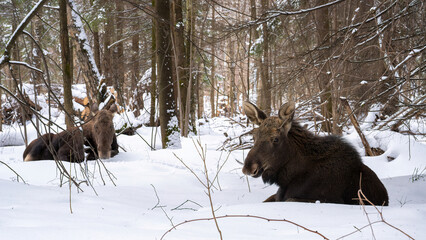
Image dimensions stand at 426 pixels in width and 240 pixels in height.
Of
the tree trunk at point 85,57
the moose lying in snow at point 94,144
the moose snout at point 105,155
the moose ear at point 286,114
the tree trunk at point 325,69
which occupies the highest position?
the tree trunk at point 85,57

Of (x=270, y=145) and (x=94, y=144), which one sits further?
(x=94, y=144)

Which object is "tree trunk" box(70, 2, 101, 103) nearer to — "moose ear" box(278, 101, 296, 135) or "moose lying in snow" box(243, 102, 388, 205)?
"moose lying in snow" box(243, 102, 388, 205)

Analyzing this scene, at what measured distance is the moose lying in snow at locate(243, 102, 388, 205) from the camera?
12.9ft

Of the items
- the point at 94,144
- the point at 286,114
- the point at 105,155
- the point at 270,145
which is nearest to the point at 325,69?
the point at 286,114

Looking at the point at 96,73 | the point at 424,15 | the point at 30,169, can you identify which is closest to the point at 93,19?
the point at 96,73

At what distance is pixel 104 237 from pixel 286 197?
97.7 inches

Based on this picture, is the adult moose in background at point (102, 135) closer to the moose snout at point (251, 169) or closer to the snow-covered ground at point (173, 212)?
the snow-covered ground at point (173, 212)

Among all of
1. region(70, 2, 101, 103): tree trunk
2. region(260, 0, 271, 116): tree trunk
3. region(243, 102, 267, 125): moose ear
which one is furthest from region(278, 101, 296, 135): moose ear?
region(70, 2, 101, 103): tree trunk

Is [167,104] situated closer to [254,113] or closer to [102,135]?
[102,135]

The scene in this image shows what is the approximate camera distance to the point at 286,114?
421 centimetres

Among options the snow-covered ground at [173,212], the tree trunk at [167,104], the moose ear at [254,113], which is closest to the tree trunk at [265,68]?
the moose ear at [254,113]

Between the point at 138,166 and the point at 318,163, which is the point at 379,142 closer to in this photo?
the point at 318,163

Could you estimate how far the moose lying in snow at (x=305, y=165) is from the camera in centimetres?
392

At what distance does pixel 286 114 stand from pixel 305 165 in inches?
26.4
